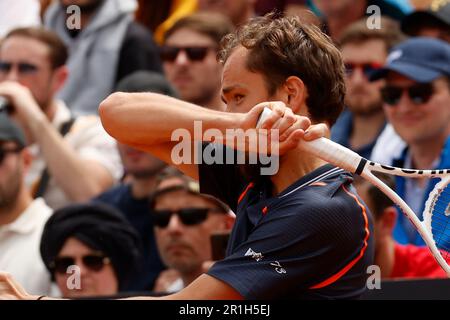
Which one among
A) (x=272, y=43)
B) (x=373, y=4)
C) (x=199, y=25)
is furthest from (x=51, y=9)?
(x=272, y=43)

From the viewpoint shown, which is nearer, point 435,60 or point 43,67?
point 435,60

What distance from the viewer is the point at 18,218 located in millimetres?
6883

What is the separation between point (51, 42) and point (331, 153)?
4.45m

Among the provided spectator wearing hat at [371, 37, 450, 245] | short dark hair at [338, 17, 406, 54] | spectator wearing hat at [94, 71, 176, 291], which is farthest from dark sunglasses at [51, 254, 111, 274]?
short dark hair at [338, 17, 406, 54]

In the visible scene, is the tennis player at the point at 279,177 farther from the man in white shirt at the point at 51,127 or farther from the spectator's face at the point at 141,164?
the man in white shirt at the point at 51,127

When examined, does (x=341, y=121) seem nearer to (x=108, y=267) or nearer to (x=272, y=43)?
(x=108, y=267)

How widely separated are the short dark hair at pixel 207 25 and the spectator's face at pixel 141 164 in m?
0.99

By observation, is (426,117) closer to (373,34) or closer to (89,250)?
(373,34)

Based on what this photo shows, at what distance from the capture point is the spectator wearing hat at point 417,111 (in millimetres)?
6621

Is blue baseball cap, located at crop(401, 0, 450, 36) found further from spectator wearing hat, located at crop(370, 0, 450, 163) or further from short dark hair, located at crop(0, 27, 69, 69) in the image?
short dark hair, located at crop(0, 27, 69, 69)

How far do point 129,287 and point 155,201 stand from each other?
1.71 feet

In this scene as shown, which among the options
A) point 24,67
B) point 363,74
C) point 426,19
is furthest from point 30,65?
point 426,19

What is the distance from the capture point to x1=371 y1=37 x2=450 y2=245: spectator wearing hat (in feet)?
21.7

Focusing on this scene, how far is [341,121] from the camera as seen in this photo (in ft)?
24.1
